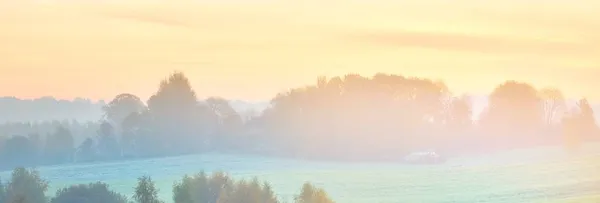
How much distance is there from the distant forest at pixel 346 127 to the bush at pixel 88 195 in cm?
1903

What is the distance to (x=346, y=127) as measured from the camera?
5700 cm

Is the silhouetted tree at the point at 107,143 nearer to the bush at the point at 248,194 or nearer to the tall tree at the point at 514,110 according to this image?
the tall tree at the point at 514,110

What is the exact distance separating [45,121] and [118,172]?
3155 centimetres

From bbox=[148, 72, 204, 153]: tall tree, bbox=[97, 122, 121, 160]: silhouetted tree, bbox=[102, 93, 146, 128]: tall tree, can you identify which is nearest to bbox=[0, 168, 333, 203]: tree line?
bbox=[97, 122, 121, 160]: silhouetted tree

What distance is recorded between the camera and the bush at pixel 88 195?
116 ft

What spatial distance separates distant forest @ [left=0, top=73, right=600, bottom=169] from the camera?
56219mm

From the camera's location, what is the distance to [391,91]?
6066 cm

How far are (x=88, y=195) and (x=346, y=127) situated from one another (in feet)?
79.1

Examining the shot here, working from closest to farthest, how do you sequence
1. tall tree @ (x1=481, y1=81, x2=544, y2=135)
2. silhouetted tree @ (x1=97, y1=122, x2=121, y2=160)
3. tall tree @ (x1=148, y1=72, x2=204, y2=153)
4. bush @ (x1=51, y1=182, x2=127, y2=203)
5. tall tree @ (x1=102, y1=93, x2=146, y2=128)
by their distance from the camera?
1. bush @ (x1=51, y1=182, x2=127, y2=203)
2. tall tree @ (x1=481, y1=81, x2=544, y2=135)
3. silhouetted tree @ (x1=97, y1=122, x2=121, y2=160)
4. tall tree @ (x1=148, y1=72, x2=204, y2=153)
5. tall tree @ (x1=102, y1=93, x2=146, y2=128)

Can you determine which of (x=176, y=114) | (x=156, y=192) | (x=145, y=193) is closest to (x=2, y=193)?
(x=156, y=192)

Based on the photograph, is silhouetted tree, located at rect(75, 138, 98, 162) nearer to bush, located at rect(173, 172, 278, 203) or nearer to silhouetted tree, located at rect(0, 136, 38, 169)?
silhouetted tree, located at rect(0, 136, 38, 169)

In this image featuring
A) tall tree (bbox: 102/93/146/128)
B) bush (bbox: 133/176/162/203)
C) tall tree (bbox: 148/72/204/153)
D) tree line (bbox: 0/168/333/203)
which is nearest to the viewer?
tree line (bbox: 0/168/333/203)

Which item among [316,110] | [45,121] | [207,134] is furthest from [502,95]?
[45,121]

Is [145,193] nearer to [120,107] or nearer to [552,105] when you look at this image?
[552,105]
